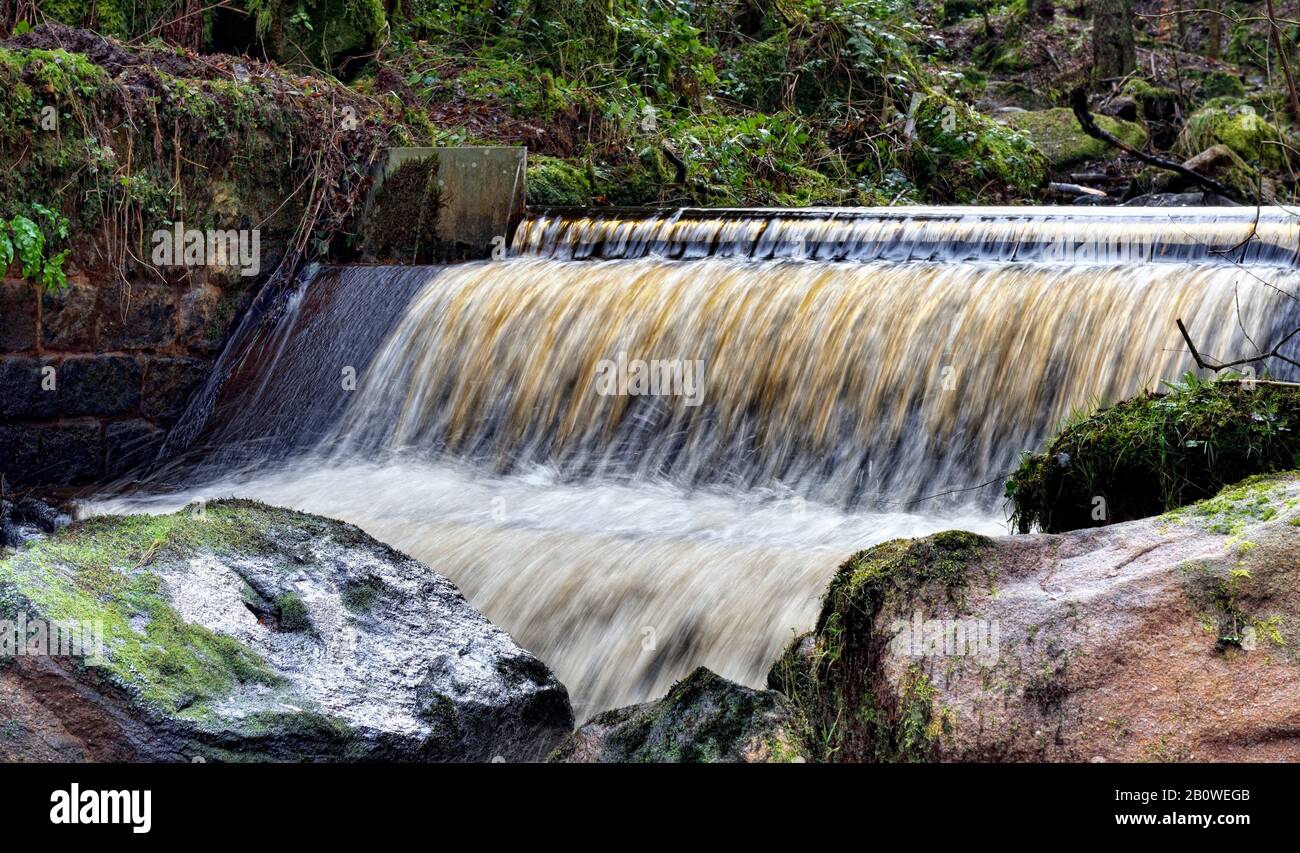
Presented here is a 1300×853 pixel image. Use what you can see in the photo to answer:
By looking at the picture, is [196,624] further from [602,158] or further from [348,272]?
[602,158]

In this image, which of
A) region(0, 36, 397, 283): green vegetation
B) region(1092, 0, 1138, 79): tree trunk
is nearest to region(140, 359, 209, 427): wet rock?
region(0, 36, 397, 283): green vegetation

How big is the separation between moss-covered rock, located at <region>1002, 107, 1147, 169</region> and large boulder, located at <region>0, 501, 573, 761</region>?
1003 cm

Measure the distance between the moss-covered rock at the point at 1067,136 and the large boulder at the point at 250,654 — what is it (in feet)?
32.9

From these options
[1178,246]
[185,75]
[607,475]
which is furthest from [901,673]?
[185,75]

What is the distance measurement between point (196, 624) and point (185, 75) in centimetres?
577

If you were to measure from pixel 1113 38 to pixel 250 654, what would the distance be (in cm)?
1527

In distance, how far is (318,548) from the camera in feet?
14.2

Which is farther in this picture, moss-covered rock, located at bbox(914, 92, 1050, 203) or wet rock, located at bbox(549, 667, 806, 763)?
moss-covered rock, located at bbox(914, 92, 1050, 203)

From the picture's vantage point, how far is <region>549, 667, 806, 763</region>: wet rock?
9.77 ft

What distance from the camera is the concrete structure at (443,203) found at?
859cm

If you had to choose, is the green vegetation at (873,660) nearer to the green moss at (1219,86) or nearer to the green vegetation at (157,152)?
the green vegetation at (157,152)

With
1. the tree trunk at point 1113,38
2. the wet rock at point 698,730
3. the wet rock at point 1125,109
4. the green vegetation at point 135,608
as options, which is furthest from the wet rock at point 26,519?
the tree trunk at point 1113,38

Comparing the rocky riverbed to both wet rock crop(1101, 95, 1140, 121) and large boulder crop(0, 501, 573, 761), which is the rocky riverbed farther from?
wet rock crop(1101, 95, 1140, 121)

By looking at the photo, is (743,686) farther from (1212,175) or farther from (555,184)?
(1212,175)
